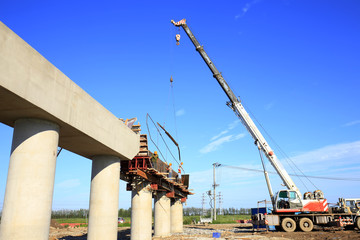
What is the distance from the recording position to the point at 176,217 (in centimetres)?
3269

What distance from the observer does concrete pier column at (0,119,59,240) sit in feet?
28.0

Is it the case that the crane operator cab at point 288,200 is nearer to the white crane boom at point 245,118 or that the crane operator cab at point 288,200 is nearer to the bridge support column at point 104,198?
the white crane boom at point 245,118

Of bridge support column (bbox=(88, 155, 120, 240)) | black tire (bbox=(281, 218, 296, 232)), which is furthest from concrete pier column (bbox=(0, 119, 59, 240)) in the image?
black tire (bbox=(281, 218, 296, 232))

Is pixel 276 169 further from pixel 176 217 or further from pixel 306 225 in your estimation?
pixel 176 217

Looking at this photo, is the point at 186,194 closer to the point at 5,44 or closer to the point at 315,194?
the point at 315,194

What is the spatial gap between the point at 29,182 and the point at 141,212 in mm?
11384

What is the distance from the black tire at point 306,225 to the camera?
24422 millimetres

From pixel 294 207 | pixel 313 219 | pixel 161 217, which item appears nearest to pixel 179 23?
pixel 161 217

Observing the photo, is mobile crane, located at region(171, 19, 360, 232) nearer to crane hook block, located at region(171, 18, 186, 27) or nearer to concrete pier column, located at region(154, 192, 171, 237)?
concrete pier column, located at region(154, 192, 171, 237)

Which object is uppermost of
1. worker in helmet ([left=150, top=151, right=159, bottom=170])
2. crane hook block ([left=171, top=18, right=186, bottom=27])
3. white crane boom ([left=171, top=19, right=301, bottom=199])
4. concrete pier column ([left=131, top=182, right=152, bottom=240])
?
crane hook block ([left=171, top=18, right=186, bottom=27])

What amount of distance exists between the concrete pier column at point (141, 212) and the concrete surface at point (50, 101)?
20.8ft

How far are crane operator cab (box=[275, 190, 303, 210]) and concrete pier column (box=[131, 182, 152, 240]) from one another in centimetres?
1208

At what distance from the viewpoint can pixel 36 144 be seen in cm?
935

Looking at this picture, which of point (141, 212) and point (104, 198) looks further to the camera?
point (141, 212)
